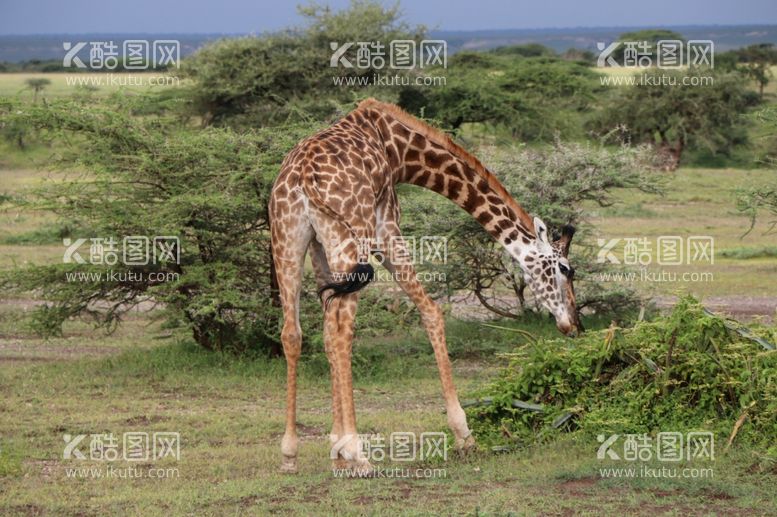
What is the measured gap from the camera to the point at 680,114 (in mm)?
41000

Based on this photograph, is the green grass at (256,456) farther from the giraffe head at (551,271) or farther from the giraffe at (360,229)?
the giraffe head at (551,271)

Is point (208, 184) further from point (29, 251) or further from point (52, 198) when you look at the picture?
point (29, 251)

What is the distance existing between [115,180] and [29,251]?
9003 mm

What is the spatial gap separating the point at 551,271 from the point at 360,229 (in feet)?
5.95

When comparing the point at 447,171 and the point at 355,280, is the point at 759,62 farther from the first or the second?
the point at 355,280

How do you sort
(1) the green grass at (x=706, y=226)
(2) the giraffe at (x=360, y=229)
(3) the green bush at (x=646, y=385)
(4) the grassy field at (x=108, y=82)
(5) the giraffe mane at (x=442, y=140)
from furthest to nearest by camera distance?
(1) the green grass at (x=706, y=226)
(4) the grassy field at (x=108, y=82)
(5) the giraffe mane at (x=442, y=140)
(3) the green bush at (x=646, y=385)
(2) the giraffe at (x=360, y=229)

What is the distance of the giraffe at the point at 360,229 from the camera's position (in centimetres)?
836

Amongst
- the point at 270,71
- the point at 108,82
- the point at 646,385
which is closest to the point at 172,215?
the point at 646,385

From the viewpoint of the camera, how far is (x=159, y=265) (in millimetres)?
13734

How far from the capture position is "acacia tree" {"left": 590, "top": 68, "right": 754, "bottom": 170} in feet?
133

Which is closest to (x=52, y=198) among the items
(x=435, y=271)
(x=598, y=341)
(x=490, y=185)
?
(x=435, y=271)

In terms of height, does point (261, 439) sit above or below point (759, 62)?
below

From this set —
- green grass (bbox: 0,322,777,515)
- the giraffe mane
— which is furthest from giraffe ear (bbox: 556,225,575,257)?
green grass (bbox: 0,322,777,515)

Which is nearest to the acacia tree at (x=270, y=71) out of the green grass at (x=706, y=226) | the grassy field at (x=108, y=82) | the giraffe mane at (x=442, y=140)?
the grassy field at (x=108, y=82)
